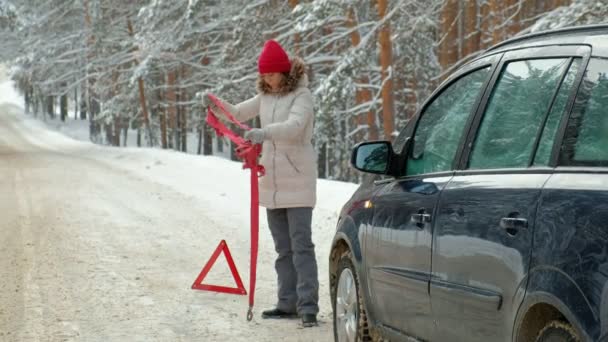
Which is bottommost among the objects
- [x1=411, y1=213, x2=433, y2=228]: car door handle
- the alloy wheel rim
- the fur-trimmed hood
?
the alloy wheel rim

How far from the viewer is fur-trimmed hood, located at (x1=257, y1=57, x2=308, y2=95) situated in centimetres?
713

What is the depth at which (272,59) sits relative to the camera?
7.00 m

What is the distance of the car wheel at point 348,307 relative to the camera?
5401mm

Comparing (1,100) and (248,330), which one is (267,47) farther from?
(1,100)

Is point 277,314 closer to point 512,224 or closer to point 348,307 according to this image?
point 348,307

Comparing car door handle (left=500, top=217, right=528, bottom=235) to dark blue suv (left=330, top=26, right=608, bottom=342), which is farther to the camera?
car door handle (left=500, top=217, right=528, bottom=235)

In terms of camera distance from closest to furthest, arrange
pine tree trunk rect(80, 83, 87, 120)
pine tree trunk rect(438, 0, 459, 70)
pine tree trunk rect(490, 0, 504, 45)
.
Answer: pine tree trunk rect(490, 0, 504, 45) < pine tree trunk rect(438, 0, 459, 70) < pine tree trunk rect(80, 83, 87, 120)

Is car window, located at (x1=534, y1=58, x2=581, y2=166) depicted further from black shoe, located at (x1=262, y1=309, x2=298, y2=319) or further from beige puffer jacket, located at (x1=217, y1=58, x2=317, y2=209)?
black shoe, located at (x1=262, y1=309, x2=298, y2=319)

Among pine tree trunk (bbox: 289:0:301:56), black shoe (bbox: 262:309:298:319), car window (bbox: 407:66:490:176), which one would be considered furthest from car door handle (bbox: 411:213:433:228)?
pine tree trunk (bbox: 289:0:301:56)

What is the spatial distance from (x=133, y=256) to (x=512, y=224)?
7.30 meters

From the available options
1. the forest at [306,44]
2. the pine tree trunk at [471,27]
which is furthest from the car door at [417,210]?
the pine tree trunk at [471,27]

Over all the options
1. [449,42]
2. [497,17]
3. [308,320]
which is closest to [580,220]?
[308,320]

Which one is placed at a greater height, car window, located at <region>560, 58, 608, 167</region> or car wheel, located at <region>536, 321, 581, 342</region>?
car window, located at <region>560, 58, 608, 167</region>

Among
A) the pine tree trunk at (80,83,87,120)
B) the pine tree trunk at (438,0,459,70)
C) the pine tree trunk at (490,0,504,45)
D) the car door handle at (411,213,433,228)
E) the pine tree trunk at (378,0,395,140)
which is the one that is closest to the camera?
the car door handle at (411,213,433,228)
